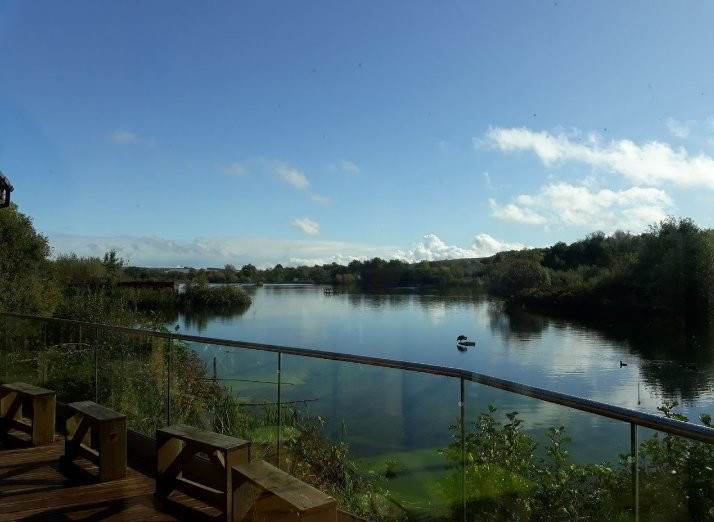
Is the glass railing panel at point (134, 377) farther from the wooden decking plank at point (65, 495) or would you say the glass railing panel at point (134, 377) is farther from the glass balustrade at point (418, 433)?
the wooden decking plank at point (65, 495)

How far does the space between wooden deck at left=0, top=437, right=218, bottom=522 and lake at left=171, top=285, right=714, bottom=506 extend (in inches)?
39.1

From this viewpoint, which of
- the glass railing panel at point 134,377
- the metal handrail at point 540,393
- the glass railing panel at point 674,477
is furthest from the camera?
the glass railing panel at point 134,377

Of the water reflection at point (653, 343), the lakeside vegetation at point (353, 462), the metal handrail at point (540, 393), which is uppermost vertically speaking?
the metal handrail at point (540, 393)

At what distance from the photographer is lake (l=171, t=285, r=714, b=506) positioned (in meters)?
3.33

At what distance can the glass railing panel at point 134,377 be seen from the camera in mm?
5145

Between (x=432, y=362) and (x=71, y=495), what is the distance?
77.9 feet

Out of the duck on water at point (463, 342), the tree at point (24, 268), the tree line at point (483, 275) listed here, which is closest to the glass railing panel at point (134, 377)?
the tree line at point (483, 275)

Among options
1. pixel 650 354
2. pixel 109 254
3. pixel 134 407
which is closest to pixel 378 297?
pixel 650 354

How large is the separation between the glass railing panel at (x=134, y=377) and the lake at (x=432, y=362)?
0.52m

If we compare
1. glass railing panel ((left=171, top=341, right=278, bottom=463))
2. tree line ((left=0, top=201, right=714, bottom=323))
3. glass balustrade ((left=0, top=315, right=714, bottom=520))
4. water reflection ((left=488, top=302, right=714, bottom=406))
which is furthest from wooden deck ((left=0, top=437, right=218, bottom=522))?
water reflection ((left=488, top=302, right=714, bottom=406))

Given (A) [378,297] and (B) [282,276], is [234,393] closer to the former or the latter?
(A) [378,297]

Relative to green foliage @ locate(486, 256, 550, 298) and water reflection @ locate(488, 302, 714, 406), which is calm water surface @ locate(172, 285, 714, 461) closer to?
water reflection @ locate(488, 302, 714, 406)

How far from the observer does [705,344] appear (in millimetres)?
31641

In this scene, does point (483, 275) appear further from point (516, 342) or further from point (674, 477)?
point (674, 477)
